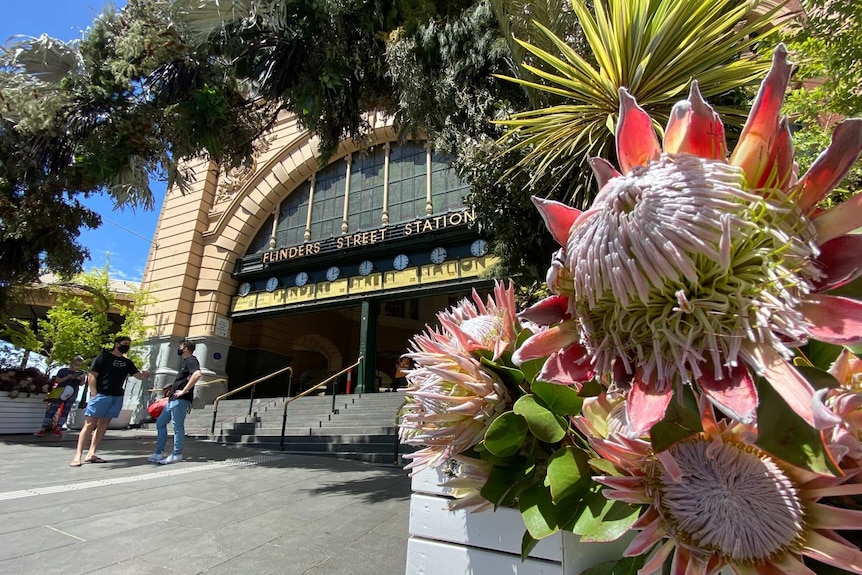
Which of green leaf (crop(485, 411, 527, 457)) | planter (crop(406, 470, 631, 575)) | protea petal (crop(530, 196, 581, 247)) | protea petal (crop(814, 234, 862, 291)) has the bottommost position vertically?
planter (crop(406, 470, 631, 575))

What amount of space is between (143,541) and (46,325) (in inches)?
592

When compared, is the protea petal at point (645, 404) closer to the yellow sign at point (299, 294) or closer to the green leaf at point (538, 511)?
the green leaf at point (538, 511)

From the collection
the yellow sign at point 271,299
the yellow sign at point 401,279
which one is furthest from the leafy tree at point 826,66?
the yellow sign at point 271,299

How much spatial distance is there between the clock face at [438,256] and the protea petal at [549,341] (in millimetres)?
11783

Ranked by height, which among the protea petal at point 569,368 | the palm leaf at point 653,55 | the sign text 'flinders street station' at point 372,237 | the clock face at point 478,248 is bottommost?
the protea petal at point 569,368

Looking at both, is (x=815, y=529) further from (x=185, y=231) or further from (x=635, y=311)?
(x=185, y=231)

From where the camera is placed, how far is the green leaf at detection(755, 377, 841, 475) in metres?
0.43

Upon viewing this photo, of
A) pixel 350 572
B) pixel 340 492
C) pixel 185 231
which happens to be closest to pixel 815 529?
pixel 350 572

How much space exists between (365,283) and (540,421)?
1296cm

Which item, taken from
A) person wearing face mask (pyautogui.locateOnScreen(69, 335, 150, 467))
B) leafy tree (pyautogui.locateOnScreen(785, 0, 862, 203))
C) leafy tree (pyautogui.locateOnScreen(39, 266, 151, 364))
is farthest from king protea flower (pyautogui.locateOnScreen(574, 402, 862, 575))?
leafy tree (pyautogui.locateOnScreen(39, 266, 151, 364))

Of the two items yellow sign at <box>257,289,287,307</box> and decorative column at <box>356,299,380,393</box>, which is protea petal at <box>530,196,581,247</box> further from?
yellow sign at <box>257,289,287,307</box>

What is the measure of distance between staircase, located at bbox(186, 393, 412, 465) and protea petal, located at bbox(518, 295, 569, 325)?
21.0 feet

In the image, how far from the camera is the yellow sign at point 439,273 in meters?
12.1

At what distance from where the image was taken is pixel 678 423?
520 millimetres
